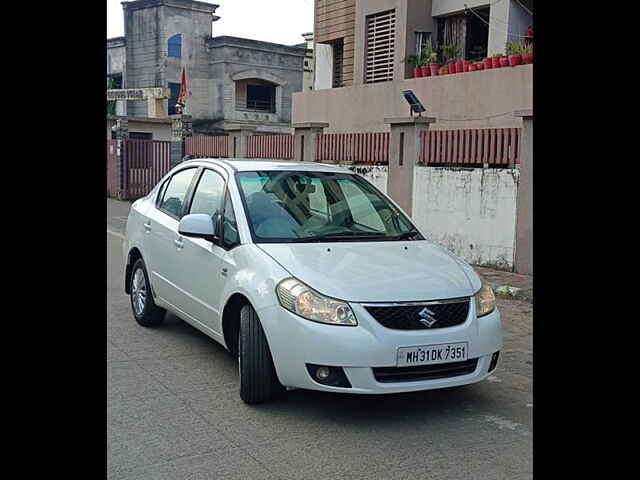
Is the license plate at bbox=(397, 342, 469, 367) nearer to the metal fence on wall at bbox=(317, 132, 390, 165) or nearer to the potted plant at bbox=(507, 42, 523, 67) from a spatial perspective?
the metal fence on wall at bbox=(317, 132, 390, 165)

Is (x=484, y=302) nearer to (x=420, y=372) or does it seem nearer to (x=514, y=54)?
(x=420, y=372)

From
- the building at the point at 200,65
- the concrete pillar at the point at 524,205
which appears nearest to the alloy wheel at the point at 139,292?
the concrete pillar at the point at 524,205

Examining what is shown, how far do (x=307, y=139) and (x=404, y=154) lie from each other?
2838 millimetres

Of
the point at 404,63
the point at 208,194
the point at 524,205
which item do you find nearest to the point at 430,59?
the point at 404,63

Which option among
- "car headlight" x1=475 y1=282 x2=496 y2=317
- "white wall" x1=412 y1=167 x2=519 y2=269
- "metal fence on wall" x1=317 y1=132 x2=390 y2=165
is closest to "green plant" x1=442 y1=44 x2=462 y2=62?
"metal fence on wall" x1=317 y1=132 x2=390 y2=165

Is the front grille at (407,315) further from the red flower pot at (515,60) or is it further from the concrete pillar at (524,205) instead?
the red flower pot at (515,60)

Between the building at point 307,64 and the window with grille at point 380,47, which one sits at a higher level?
the building at point 307,64

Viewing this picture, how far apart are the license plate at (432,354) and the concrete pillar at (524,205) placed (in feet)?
16.2

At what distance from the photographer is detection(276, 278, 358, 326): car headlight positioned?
4355 millimetres

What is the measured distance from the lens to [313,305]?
4410 mm

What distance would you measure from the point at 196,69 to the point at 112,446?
118 feet

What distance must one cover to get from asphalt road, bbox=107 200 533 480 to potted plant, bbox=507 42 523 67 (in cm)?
804

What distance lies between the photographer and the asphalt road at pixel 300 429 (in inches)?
153
